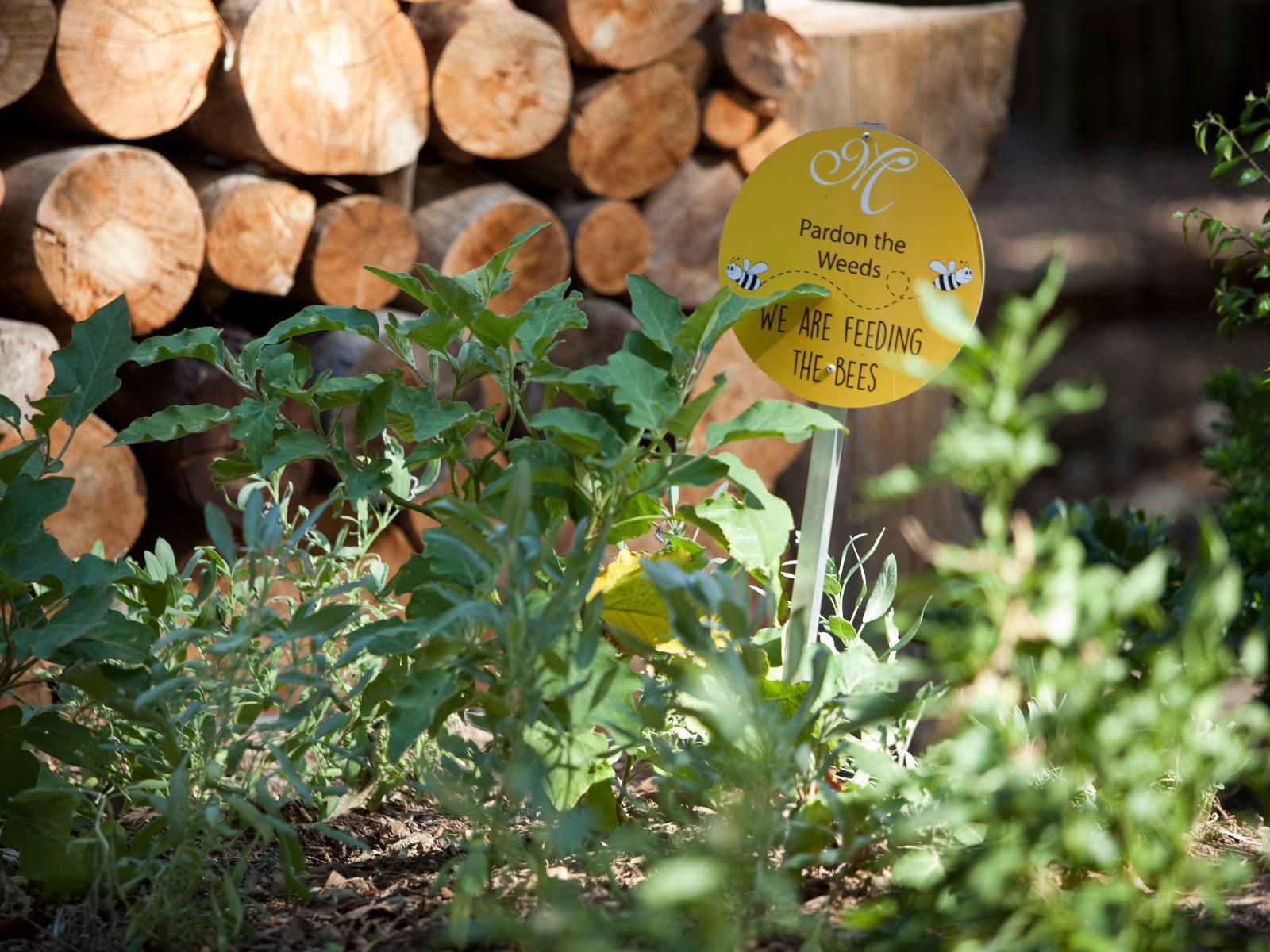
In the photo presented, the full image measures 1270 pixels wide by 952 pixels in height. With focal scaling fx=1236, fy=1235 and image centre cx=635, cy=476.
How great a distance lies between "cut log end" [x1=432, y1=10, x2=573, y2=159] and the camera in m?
1.87

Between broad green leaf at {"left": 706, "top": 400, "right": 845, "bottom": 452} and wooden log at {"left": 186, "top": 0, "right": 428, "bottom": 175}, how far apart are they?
1.05 m

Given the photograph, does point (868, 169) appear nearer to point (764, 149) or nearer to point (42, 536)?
point (42, 536)

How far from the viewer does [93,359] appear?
1.08m

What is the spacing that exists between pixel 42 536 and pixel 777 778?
0.61m

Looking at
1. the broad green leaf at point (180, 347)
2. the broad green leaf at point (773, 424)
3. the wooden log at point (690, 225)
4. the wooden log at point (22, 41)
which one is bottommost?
the wooden log at point (690, 225)

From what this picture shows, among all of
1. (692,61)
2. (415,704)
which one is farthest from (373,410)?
(692,61)

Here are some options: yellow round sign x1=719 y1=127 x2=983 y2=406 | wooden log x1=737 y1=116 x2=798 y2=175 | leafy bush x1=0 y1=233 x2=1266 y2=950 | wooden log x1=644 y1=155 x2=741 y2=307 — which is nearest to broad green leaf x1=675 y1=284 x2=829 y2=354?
leafy bush x1=0 y1=233 x2=1266 y2=950

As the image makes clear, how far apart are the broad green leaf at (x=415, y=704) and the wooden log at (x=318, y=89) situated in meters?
1.07

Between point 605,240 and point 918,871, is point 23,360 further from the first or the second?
point 918,871

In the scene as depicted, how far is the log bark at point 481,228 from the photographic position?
1931 mm

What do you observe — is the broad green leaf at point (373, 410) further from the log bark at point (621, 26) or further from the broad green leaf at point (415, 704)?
the log bark at point (621, 26)

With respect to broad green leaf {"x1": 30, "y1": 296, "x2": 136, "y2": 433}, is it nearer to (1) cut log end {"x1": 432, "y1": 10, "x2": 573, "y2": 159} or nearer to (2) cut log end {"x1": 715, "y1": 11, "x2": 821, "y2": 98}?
(1) cut log end {"x1": 432, "y1": 10, "x2": 573, "y2": 159}

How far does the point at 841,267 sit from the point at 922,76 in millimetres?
1435

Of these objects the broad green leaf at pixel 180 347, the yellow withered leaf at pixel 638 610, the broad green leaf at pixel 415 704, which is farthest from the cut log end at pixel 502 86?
the broad green leaf at pixel 415 704
